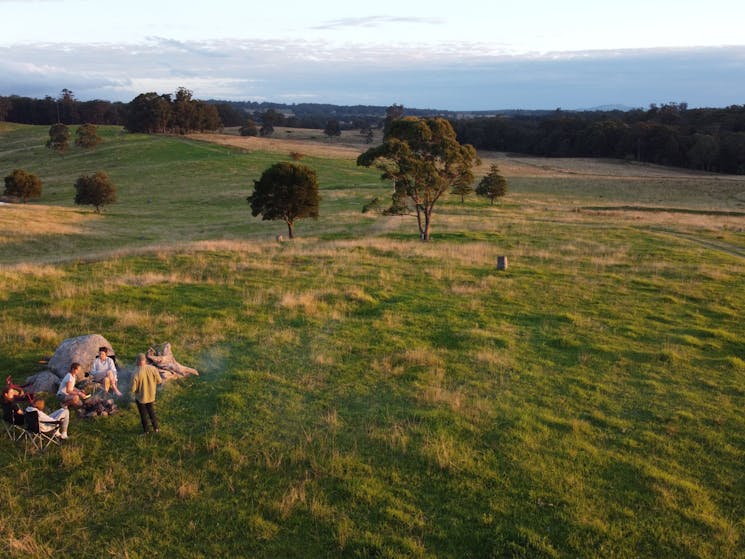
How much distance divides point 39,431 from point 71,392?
1.30 m

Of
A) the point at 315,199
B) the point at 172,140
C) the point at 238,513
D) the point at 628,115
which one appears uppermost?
the point at 628,115

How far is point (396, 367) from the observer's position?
13.7 m

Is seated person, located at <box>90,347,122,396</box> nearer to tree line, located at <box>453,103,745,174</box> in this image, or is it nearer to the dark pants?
the dark pants

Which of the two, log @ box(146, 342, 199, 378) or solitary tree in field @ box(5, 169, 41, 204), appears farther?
solitary tree in field @ box(5, 169, 41, 204)

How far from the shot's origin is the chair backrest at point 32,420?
380 inches

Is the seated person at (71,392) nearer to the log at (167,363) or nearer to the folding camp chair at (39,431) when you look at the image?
the folding camp chair at (39,431)

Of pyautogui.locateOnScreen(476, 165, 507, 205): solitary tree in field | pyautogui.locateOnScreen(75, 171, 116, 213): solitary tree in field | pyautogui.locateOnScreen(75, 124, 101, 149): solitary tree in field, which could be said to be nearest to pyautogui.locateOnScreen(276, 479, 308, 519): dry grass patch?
pyautogui.locateOnScreen(75, 171, 116, 213): solitary tree in field

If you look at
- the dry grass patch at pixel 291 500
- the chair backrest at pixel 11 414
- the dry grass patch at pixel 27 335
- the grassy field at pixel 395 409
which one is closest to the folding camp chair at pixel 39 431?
the chair backrest at pixel 11 414

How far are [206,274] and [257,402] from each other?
12393mm

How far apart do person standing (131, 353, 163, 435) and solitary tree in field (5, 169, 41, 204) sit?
69.4 m

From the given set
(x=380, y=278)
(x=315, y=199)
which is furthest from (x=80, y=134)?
(x=380, y=278)

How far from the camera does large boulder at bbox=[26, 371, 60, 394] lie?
11662 mm

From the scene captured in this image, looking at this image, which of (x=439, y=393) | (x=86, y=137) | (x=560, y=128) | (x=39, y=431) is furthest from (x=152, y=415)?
(x=560, y=128)

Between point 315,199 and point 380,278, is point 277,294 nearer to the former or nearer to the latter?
point 380,278
